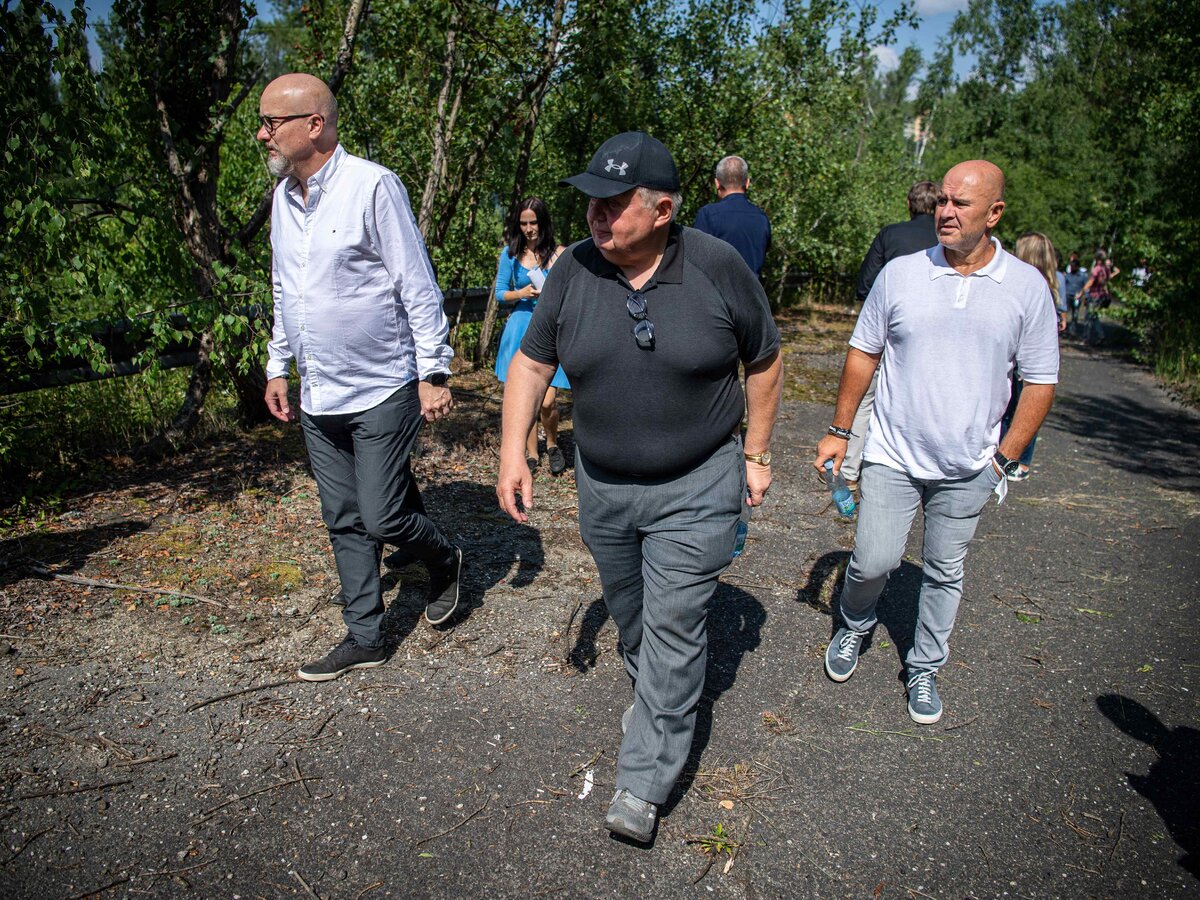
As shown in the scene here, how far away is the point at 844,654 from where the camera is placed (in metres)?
3.93

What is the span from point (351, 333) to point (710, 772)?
7.28 ft

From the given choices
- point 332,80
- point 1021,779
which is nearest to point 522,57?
point 332,80

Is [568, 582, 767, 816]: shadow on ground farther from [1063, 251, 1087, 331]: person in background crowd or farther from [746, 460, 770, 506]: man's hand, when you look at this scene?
[1063, 251, 1087, 331]: person in background crowd

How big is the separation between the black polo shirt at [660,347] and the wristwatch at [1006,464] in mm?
1204

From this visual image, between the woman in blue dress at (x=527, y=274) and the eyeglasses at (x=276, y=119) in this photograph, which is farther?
the woman in blue dress at (x=527, y=274)

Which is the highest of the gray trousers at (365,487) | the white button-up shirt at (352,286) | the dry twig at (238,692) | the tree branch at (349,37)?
the tree branch at (349,37)

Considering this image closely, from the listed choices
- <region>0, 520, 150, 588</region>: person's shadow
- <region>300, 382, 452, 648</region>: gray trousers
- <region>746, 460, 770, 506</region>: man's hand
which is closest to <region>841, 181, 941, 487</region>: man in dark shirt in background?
<region>746, 460, 770, 506</region>: man's hand

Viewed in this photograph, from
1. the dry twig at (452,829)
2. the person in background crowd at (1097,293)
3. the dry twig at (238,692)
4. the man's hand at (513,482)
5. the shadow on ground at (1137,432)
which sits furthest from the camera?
the person in background crowd at (1097,293)

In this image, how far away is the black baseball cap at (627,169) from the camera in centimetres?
257

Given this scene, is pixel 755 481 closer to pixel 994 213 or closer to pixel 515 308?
pixel 994 213

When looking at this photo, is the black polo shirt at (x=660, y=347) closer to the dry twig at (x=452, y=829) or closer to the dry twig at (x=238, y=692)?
the dry twig at (x=452, y=829)

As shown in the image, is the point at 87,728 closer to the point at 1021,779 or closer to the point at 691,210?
the point at 1021,779

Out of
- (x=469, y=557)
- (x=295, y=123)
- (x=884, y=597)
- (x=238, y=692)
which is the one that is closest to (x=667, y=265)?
(x=295, y=123)

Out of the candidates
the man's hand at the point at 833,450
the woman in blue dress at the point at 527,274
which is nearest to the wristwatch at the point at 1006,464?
the man's hand at the point at 833,450
